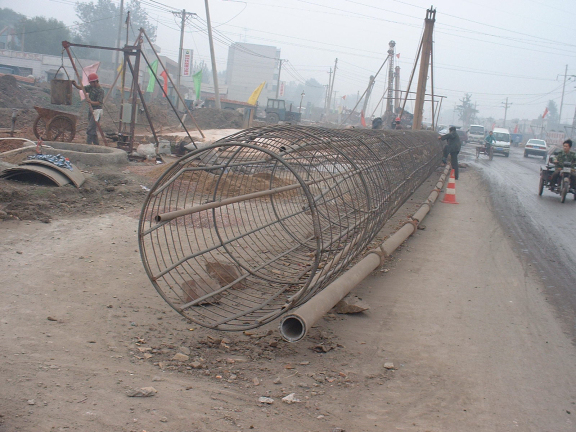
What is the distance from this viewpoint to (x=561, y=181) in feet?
45.6

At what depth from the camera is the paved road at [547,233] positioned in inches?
241

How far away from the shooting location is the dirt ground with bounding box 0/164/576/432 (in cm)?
313

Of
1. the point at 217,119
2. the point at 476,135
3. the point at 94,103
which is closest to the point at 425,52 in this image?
the point at 94,103

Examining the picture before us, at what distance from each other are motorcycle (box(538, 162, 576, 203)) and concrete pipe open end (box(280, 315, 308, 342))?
39.0 ft

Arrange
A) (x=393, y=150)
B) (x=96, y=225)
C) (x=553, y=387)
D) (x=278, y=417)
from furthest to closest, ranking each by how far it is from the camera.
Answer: (x=393, y=150), (x=96, y=225), (x=553, y=387), (x=278, y=417)

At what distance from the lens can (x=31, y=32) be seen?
7425cm

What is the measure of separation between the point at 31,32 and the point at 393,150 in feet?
263

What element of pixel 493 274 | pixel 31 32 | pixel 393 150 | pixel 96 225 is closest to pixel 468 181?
pixel 393 150

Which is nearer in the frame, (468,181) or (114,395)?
(114,395)

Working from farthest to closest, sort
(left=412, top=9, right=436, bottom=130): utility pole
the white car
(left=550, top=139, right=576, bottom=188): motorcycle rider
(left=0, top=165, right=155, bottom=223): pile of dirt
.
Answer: the white car
(left=412, top=9, right=436, bottom=130): utility pole
(left=550, top=139, right=576, bottom=188): motorcycle rider
(left=0, top=165, right=155, bottom=223): pile of dirt

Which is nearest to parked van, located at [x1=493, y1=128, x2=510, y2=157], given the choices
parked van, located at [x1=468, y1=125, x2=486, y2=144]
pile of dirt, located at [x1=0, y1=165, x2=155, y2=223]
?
parked van, located at [x1=468, y1=125, x2=486, y2=144]

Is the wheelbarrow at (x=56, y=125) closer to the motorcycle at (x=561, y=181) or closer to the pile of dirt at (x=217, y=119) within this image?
the motorcycle at (x=561, y=181)

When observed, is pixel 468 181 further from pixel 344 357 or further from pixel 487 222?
pixel 344 357

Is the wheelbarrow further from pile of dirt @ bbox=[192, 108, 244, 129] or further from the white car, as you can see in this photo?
the white car
